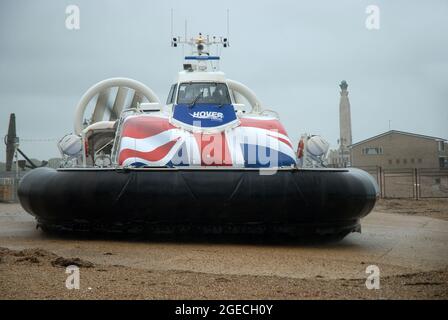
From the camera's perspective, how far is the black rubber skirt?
22.7ft

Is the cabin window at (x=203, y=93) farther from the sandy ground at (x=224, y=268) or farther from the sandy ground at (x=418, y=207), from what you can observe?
the sandy ground at (x=418, y=207)

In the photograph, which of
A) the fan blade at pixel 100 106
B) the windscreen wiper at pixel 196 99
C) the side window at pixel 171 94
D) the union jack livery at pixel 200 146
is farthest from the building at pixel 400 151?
the union jack livery at pixel 200 146

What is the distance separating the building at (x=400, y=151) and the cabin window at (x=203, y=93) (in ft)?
82.8

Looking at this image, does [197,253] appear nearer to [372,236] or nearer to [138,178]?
[138,178]

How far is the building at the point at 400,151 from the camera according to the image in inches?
1298

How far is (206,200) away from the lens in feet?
22.7

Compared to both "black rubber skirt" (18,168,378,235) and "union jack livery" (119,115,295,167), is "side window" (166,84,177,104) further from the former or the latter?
"black rubber skirt" (18,168,378,235)

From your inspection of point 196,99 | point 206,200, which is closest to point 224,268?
point 206,200

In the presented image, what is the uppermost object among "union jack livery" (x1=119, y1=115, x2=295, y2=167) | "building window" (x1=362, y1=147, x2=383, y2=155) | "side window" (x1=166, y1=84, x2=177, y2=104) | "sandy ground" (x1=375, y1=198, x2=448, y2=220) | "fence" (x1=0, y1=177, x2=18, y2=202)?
"side window" (x1=166, y1=84, x2=177, y2=104)

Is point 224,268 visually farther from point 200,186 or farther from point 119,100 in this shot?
point 119,100

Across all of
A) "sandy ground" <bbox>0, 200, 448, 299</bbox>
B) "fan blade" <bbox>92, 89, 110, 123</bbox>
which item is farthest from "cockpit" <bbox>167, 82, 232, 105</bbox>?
"fan blade" <bbox>92, 89, 110, 123</bbox>

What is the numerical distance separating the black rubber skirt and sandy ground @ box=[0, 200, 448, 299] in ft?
0.69

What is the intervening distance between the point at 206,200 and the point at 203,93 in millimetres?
2205

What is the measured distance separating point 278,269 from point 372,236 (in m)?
3.19
